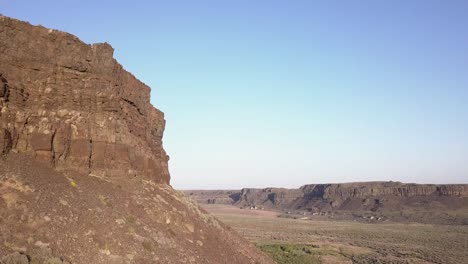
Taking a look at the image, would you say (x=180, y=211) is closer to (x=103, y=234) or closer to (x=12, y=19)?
(x=103, y=234)

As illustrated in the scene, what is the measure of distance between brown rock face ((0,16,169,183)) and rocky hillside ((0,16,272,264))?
4cm

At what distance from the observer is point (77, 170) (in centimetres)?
1828

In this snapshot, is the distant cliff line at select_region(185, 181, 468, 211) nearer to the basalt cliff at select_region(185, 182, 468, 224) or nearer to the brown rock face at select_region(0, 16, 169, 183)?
the basalt cliff at select_region(185, 182, 468, 224)

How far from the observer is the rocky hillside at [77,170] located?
13.9 metres

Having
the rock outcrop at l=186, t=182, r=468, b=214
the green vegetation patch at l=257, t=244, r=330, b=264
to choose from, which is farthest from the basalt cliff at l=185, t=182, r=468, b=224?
the green vegetation patch at l=257, t=244, r=330, b=264

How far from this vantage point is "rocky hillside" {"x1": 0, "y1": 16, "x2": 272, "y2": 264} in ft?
45.6

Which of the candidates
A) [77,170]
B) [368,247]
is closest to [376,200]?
[368,247]

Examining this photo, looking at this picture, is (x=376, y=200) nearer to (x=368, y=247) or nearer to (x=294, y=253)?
(x=368, y=247)

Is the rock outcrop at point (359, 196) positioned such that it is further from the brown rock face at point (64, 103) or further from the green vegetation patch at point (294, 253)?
the brown rock face at point (64, 103)

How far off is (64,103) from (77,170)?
317 cm

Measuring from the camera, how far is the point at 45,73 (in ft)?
59.0

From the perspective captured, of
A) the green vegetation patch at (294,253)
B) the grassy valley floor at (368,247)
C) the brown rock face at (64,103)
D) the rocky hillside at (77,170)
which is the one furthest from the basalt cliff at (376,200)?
the brown rock face at (64,103)

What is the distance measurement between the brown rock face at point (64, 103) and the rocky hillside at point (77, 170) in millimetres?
44

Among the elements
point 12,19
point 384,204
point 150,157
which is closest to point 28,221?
point 12,19
